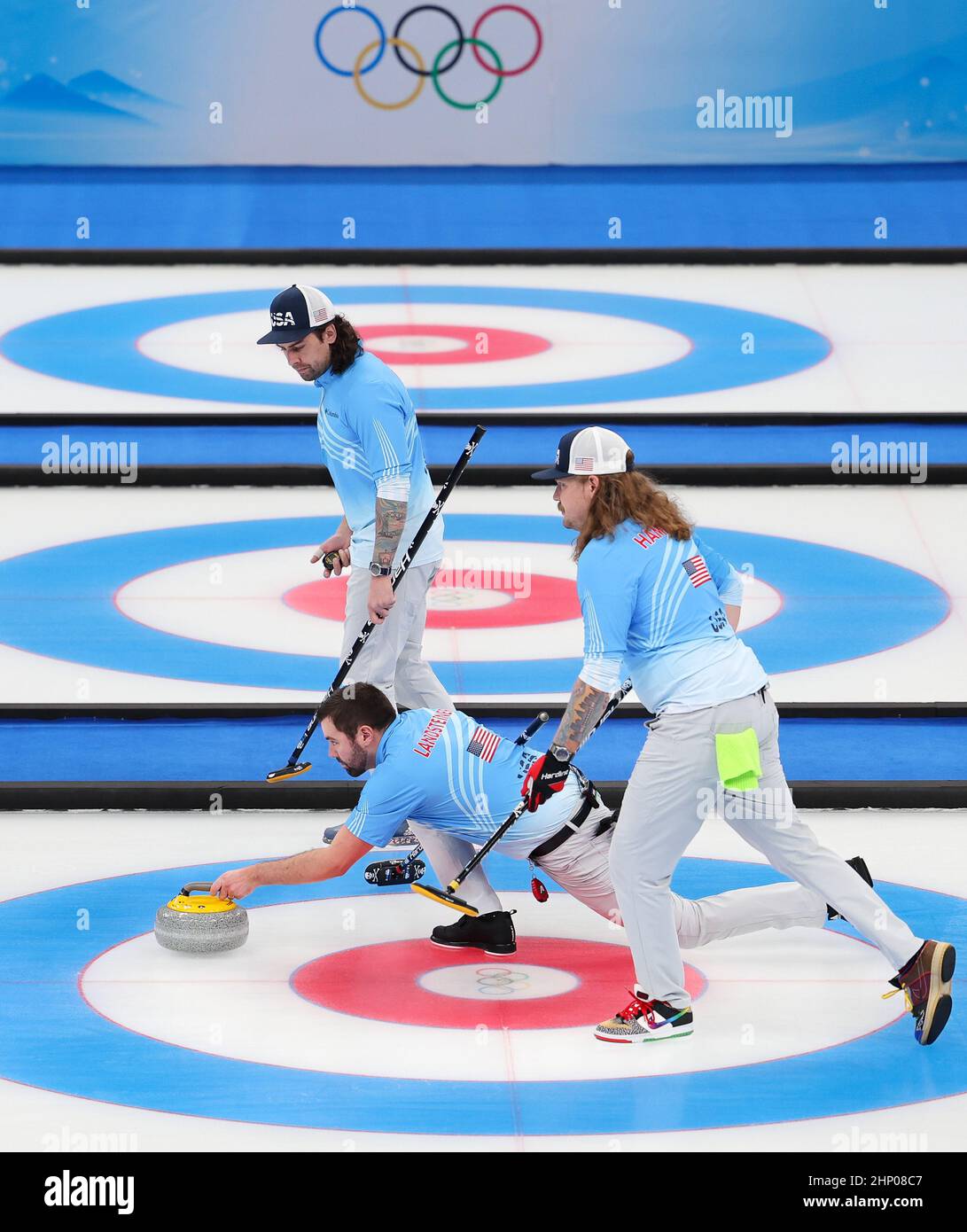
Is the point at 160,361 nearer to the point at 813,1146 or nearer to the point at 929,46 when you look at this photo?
the point at 929,46

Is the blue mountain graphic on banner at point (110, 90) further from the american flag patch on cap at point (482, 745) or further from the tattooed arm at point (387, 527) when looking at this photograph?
the american flag patch on cap at point (482, 745)

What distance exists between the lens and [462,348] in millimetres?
14648

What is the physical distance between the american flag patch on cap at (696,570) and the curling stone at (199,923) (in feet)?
6.21

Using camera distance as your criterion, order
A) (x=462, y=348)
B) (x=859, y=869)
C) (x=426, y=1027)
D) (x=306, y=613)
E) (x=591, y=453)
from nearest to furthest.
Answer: (x=591, y=453), (x=426, y=1027), (x=859, y=869), (x=306, y=613), (x=462, y=348)

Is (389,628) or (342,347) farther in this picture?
A: (389,628)

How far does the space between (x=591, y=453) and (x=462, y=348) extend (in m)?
8.48

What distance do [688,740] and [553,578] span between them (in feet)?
15.9

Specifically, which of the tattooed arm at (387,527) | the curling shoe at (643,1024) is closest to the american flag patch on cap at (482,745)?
the curling shoe at (643,1024)

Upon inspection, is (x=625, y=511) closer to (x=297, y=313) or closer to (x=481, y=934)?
(x=481, y=934)

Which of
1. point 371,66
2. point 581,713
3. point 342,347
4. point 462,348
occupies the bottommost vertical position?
point 581,713

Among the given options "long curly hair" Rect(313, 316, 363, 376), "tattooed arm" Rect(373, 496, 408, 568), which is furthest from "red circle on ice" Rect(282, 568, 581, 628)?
"long curly hair" Rect(313, 316, 363, 376)

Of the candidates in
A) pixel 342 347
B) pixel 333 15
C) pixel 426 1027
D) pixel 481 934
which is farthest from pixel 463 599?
pixel 333 15
